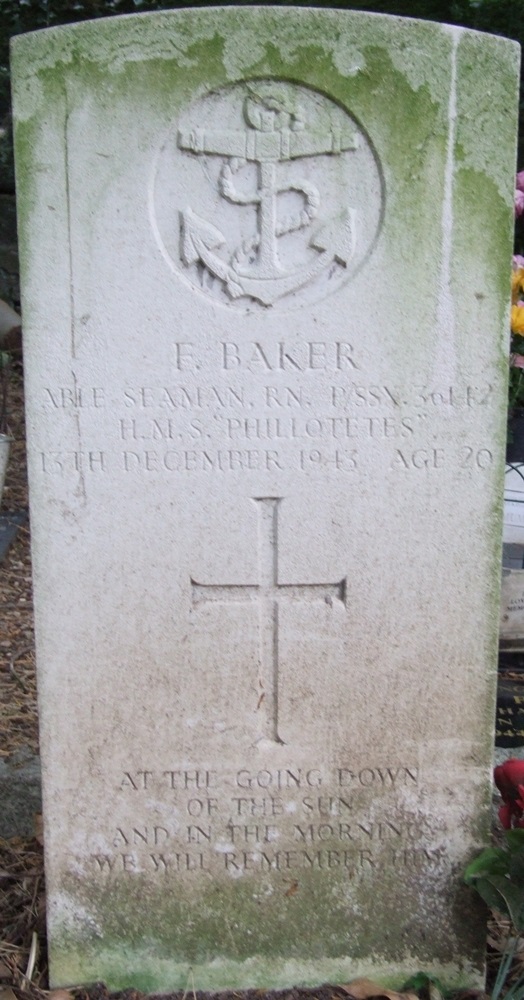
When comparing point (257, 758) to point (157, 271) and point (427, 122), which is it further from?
point (427, 122)

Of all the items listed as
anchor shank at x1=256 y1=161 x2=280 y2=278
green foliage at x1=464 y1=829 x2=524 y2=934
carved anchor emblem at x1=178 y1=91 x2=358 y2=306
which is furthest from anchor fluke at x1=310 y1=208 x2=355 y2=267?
green foliage at x1=464 y1=829 x2=524 y2=934

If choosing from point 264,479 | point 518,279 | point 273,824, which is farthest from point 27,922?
point 518,279

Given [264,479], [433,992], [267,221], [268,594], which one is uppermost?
[267,221]

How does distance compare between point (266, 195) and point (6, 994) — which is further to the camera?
point (6, 994)

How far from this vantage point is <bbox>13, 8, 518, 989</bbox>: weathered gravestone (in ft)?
7.64

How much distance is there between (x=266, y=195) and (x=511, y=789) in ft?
5.43

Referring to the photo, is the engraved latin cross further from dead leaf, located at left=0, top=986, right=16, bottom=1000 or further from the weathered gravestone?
dead leaf, located at left=0, top=986, right=16, bottom=1000

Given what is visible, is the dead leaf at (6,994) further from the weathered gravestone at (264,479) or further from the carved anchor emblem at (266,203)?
the carved anchor emblem at (266,203)

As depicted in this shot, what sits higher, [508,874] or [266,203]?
[266,203]

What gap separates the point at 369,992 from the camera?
2666 mm

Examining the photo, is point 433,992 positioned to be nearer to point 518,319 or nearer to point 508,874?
point 508,874

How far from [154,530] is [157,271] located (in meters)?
0.63

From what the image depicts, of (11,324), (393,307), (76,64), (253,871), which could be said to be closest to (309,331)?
(393,307)

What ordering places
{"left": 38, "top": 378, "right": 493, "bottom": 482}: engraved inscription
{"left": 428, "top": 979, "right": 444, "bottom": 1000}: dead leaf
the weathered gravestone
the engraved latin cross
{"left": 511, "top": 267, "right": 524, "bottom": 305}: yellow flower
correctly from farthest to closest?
{"left": 511, "top": 267, "right": 524, "bottom": 305}: yellow flower → {"left": 428, "top": 979, "right": 444, "bottom": 1000}: dead leaf → the engraved latin cross → {"left": 38, "top": 378, "right": 493, "bottom": 482}: engraved inscription → the weathered gravestone
